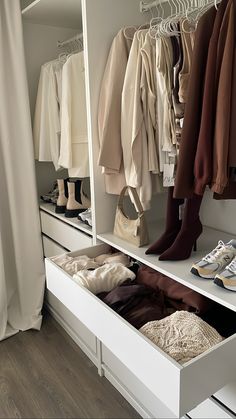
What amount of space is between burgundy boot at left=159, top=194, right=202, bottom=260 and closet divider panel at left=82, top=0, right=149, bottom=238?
536mm

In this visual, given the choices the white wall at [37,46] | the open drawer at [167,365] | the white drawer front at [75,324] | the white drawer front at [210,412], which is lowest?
the white drawer front at [75,324]

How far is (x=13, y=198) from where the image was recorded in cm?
222

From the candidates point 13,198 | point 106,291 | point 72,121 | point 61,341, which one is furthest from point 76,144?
point 61,341

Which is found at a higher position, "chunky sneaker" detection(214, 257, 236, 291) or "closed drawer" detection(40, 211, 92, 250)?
"chunky sneaker" detection(214, 257, 236, 291)

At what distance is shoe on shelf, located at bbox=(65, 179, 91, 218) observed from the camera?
210 cm

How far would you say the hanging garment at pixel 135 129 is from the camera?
150cm

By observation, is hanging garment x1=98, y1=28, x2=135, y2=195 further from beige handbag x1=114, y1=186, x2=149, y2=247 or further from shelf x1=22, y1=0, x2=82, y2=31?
shelf x1=22, y1=0, x2=82, y2=31

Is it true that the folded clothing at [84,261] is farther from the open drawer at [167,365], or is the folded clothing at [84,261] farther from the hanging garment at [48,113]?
the hanging garment at [48,113]

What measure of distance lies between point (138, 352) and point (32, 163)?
1.53m

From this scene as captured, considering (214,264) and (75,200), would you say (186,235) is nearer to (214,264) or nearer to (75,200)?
(214,264)

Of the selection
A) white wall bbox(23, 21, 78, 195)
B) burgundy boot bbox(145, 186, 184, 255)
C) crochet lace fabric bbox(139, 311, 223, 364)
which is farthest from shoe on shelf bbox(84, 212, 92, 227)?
white wall bbox(23, 21, 78, 195)

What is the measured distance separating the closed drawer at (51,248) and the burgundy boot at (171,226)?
0.85 metres

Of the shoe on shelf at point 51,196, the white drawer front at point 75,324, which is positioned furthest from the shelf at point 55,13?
the white drawer front at point 75,324

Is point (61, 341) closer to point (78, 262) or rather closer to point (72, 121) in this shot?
point (78, 262)
